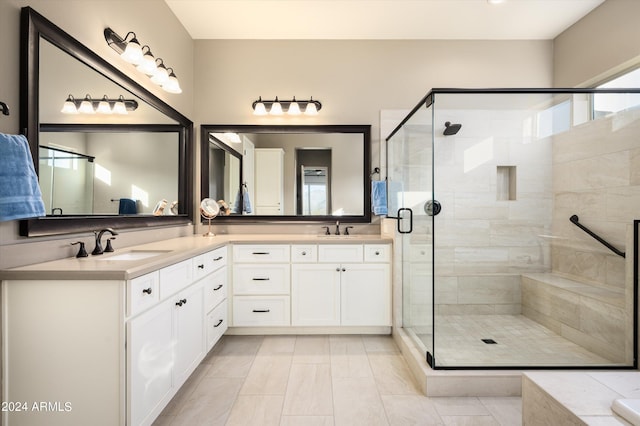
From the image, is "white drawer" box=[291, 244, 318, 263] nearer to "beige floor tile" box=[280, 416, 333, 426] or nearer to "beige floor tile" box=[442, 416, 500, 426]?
"beige floor tile" box=[280, 416, 333, 426]

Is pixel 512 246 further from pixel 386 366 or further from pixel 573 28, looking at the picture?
pixel 573 28

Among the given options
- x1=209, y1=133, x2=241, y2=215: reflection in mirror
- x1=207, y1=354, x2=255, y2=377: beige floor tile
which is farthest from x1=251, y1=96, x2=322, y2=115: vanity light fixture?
x1=207, y1=354, x2=255, y2=377: beige floor tile

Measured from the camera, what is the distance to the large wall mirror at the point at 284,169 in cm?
330

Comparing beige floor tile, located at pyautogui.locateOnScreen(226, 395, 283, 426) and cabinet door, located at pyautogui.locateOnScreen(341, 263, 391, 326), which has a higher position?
cabinet door, located at pyautogui.locateOnScreen(341, 263, 391, 326)

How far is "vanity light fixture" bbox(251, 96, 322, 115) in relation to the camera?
3.26 m

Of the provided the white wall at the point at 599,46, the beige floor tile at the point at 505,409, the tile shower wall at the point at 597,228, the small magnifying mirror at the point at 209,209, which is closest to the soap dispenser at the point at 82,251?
the small magnifying mirror at the point at 209,209

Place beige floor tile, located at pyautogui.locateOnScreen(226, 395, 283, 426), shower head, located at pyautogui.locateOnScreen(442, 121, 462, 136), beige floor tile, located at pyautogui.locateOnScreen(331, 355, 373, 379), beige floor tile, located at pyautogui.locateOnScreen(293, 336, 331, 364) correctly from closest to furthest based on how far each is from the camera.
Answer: beige floor tile, located at pyautogui.locateOnScreen(226, 395, 283, 426) → beige floor tile, located at pyautogui.locateOnScreen(331, 355, 373, 379) → beige floor tile, located at pyautogui.locateOnScreen(293, 336, 331, 364) → shower head, located at pyautogui.locateOnScreen(442, 121, 462, 136)

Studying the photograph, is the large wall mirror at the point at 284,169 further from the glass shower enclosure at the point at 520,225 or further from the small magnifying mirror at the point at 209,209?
the glass shower enclosure at the point at 520,225

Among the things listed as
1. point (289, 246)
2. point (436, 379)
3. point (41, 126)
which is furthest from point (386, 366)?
point (41, 126)

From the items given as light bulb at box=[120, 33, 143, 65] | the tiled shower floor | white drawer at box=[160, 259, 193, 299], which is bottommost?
the tiled shower floor

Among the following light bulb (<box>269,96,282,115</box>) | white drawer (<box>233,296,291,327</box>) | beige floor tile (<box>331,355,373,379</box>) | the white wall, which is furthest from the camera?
light bulb (<box>269,96,282,115</box>)

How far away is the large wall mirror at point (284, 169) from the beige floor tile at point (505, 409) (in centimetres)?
186

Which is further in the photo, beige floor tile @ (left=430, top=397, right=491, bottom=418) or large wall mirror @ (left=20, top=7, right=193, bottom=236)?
beige floor tile @ (left=430, top=397, right=491, bottom=418)

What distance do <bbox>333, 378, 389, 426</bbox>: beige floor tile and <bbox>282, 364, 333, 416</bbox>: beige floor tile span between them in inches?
2.1
